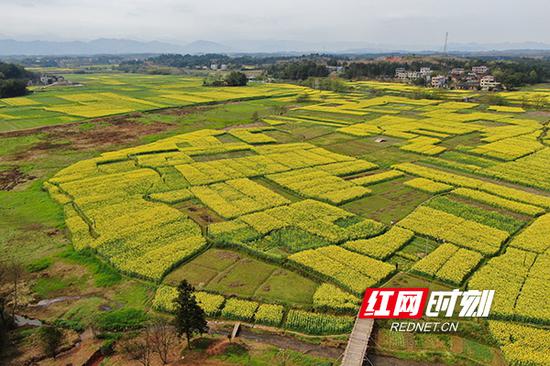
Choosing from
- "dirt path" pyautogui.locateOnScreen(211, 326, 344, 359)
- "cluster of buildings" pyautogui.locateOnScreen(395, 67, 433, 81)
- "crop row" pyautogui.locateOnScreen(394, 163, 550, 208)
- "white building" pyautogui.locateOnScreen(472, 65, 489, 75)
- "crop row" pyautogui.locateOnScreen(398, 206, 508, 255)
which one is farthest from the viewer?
"cluster of buildings" pyautogui.locateOnScreen(395, 67, 433, 81)

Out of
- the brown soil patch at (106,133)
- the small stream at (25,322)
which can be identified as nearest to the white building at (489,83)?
the brown soil patch at (106,133)

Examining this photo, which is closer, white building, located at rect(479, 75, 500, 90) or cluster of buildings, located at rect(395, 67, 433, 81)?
white building, located at rect(479, 75, 500, 90)

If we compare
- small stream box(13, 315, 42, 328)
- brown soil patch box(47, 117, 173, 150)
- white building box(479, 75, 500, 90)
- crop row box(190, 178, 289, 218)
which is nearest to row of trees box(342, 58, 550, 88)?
white building box(479, 75, 500, 90)

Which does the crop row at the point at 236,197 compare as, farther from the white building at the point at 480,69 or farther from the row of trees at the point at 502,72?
the white building at the point at 480,69

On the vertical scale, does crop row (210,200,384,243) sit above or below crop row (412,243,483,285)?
above

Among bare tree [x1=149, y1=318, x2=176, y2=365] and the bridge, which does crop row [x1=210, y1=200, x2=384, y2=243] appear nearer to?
the bridge

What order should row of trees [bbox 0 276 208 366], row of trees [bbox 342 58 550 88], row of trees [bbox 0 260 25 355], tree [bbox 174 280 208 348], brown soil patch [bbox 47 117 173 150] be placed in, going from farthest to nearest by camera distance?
1. row of trees [bbox 342 58 550 88]
2. brown soil patch [bbox 47 117 173 150]
3. row of trees [bbox 0 260 25 355]
4. row of trees [bbox 0 276 208 366]
5. tree [bbox 174 280 208 348]

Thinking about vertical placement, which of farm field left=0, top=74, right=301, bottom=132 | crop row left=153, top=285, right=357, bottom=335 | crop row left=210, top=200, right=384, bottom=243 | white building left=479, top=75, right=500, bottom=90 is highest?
white building left=479, top=75, right=500, bottom=90
